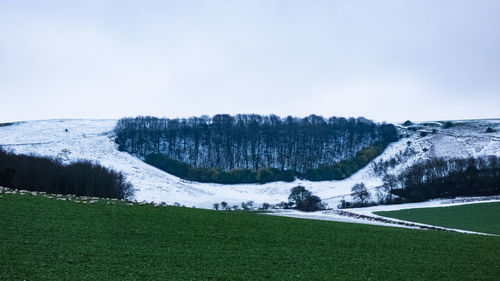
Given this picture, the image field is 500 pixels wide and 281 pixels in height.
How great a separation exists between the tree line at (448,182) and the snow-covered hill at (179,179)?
13.6 metres

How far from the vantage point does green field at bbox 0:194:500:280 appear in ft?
60.4

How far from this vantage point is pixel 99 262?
18.7 meters

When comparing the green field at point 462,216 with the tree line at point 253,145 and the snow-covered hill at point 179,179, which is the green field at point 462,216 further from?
the tree line at point 253,145

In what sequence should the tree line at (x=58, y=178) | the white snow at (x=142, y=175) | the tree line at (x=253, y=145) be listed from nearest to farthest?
the tree line at (x=58, y=178) → the white snow at (x=142, y=175) → the tree line at (x=253, y=145)

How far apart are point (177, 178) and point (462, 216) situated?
80853mm

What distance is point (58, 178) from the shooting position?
57656 millimetres

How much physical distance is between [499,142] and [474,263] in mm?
125050

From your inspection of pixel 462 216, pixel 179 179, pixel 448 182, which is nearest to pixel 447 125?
pixel 448 182

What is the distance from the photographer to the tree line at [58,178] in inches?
2025

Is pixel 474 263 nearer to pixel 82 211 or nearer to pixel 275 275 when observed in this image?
pixel 275 275

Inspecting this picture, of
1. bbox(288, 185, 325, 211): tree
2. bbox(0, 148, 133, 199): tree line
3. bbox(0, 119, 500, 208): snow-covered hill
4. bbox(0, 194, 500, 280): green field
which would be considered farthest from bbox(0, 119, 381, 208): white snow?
bbox(0, 194, 500, 280): green field

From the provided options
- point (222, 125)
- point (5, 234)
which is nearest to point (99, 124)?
point (222, 125)

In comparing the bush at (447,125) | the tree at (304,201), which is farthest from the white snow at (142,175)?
the bush at (447,125)

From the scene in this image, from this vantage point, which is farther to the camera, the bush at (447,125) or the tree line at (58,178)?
the bush at (447,125)
